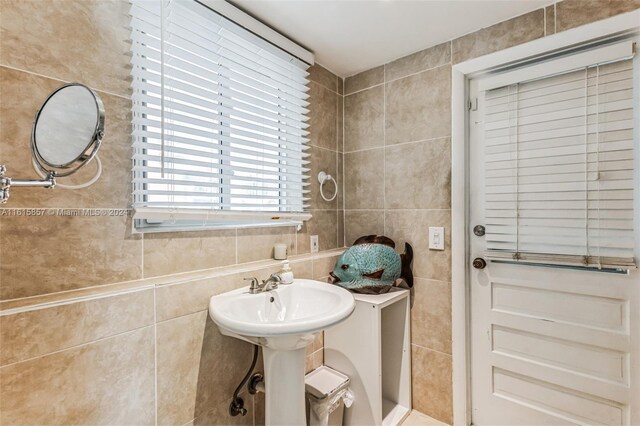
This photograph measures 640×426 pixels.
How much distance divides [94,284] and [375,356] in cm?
128

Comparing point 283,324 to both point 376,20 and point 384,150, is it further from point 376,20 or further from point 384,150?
point 376,20

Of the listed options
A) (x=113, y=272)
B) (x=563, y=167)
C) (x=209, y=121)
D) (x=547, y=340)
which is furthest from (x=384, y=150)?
(x=113, y=272)

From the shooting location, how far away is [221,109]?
4.49ft

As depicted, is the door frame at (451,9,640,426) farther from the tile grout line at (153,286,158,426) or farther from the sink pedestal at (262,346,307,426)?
the tile grout line at (153,286,158,426)

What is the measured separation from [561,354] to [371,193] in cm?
131

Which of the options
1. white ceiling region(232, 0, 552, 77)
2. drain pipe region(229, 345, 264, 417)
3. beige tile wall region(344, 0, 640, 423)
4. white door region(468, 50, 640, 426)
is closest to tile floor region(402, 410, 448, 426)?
beige tile wall region(344, 0, 640, 423)

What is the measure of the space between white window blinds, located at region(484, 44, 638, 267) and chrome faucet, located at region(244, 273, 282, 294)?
1.16m

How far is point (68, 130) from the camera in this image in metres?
0.78

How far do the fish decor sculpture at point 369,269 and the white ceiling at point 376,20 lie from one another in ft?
3.92

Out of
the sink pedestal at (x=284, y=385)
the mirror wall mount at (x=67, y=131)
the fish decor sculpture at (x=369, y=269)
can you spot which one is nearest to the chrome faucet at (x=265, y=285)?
the sink pedestal at (x=284, y=385)

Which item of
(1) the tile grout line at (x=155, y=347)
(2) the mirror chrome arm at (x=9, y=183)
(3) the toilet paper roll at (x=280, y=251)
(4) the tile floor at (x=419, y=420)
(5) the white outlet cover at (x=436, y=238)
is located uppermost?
(2) the mirror chrome arm at (x=9, y=183)

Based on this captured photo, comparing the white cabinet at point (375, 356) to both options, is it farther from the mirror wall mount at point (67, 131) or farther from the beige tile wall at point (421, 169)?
the mirror wall mount at point (67, 131)

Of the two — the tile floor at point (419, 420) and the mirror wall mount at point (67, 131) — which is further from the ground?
the mirror wall mount at point (67, 131)

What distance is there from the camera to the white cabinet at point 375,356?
151 centimetres
